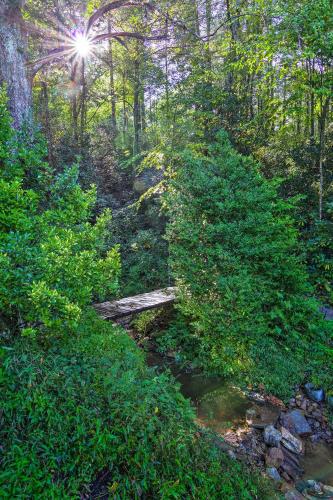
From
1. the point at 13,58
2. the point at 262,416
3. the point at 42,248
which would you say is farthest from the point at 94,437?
the point at 13,58

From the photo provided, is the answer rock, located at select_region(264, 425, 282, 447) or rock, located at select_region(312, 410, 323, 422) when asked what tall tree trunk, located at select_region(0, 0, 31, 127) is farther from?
rock, located at select_region(312, 410, 323, 422)

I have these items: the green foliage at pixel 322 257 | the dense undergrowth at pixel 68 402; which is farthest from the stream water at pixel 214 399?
the green foliage at pixel 322 257

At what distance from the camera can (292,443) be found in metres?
3.42

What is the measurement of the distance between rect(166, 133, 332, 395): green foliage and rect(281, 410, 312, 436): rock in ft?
1.22

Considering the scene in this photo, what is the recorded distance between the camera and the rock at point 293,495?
2.77m

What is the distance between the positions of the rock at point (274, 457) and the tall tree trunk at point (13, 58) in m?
5.34

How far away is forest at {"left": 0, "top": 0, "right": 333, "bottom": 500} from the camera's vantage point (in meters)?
2.21

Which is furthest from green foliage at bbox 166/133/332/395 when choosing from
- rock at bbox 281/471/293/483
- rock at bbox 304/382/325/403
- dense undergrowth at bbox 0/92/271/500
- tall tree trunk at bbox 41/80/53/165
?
tall tree trunk at bbox 41/80/53/165

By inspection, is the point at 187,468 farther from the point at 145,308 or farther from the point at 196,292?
the point at 145,308

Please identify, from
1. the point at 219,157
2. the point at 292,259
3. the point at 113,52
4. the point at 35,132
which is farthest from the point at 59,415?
the point at 113,52

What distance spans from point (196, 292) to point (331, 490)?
271 cm

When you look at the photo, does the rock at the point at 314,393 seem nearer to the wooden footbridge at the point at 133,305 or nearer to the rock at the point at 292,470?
the rock at the point at 292,470

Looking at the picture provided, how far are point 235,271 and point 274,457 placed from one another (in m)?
2.30

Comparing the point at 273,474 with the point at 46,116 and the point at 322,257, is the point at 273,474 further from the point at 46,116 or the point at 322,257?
the point at 46,116
